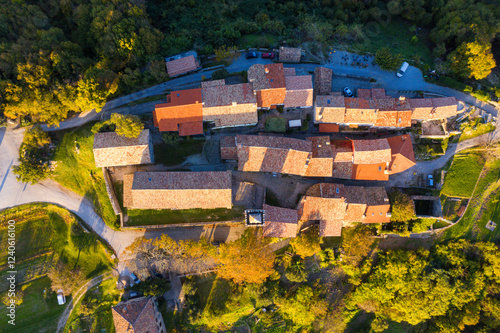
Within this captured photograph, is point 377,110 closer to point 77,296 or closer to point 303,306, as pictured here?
point 303,306

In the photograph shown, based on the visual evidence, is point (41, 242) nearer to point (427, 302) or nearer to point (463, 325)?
point (427, 302)

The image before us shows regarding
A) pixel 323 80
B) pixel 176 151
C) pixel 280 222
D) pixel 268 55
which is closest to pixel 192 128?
pixel 176 151

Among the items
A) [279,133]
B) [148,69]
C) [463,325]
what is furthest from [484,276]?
[148,69]

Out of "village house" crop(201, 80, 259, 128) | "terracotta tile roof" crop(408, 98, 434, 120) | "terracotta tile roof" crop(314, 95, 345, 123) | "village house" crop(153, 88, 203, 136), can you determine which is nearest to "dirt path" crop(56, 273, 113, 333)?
"village house" crop(153, 88, 203, 136)

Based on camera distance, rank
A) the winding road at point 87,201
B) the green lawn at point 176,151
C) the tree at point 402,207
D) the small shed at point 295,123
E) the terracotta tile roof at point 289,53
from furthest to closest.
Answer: the terracotta tile roof at point 289,53
the small shed at point 295,123
the winding road at point 87,201
the green lawn at point 176,151
the tree at point 402,207

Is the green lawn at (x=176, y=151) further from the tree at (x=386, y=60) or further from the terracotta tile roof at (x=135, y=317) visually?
the tree at (x=386, y=60)

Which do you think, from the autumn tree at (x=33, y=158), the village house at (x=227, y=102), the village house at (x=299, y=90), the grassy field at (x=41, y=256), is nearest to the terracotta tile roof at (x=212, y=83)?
the village house at (x=227, y=102)
